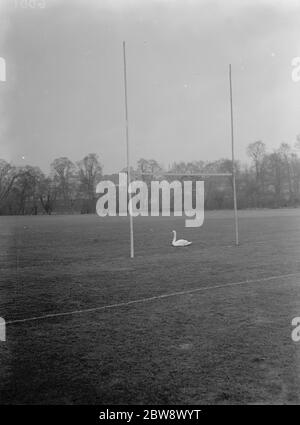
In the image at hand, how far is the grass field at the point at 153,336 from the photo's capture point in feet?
8.89

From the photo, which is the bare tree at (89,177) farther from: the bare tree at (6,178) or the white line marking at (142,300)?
the white line marking at (142,300)

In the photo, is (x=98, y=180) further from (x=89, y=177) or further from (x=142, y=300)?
(x=142, y=300)

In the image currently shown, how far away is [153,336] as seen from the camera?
3748 mm

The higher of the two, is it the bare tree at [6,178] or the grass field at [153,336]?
the bare tree at [6,178]

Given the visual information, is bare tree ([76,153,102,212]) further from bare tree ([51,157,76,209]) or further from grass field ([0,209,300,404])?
grass field ([0,209,300,404])

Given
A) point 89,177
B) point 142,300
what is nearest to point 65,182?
A: point 89,177

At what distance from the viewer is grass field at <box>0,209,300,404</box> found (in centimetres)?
271

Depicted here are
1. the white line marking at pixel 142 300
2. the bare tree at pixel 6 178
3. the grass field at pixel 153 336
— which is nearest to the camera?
the grass field at pixel 153 336

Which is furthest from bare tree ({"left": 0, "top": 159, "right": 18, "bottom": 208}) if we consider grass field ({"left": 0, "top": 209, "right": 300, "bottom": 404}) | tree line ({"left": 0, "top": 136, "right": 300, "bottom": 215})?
grass field ({"left": 0, "top": 209, "right": 300, "bottom": 404})

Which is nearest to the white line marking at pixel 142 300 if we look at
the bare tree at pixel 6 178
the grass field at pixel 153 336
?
the grass field at pixel 153 336

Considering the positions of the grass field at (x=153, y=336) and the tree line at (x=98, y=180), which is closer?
the grass field at (x=153, y=336)

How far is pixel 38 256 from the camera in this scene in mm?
9977

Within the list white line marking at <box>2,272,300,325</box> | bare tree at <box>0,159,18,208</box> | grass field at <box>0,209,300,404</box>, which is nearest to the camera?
grass field at <box>0,209,300,404</box>
